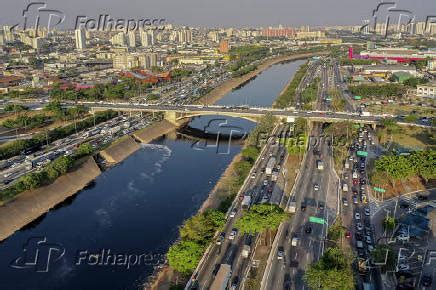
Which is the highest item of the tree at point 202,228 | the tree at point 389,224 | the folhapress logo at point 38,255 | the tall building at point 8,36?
the tall building at point 8,36

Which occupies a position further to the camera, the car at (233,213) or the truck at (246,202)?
the truck at (246,202)

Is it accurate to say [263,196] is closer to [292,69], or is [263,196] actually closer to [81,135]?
[81,135]

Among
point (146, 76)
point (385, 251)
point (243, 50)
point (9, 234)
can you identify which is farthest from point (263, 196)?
point (243, 50)

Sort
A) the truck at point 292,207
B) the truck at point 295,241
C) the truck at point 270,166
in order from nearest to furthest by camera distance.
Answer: the truck at point 295,241
the truck at point 292,207
the truck at point 270,166

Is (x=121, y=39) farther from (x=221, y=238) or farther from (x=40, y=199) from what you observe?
(x=221, y=238)

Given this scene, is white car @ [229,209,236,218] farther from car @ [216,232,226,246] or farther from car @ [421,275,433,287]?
car @ [421,275,433,287]

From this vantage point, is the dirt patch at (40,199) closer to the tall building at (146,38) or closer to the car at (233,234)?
the car at (233,234)

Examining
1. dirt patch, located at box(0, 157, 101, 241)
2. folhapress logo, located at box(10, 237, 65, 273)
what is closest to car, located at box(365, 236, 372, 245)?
folhapress logo, located at box(10, 237, 65, 273)

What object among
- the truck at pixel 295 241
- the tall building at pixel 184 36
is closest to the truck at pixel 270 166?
the truck at pixel 295 241
